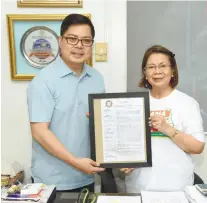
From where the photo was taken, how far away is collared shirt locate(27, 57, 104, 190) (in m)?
1.51

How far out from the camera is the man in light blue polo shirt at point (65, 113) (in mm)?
1505

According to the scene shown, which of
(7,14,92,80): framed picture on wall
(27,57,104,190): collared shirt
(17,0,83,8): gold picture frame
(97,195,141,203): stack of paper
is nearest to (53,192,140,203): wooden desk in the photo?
(97,195,141,203): stack of paper

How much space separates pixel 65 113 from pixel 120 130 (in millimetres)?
337

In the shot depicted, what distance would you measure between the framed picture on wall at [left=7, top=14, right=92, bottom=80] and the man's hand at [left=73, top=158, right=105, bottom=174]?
2.65ft

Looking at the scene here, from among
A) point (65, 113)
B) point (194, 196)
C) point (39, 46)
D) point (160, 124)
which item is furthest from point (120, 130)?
point (39, 46)

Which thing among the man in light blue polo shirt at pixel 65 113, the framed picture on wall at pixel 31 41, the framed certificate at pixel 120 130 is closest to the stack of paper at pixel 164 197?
the framed certificate at pixel 120 130

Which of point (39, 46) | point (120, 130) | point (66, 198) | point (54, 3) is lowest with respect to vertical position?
point (66, 198)

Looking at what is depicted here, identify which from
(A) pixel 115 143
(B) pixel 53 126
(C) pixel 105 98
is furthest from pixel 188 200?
(B) pixel 53 126

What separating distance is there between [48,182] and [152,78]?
0.83 metres

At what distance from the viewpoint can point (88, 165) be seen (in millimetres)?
1469

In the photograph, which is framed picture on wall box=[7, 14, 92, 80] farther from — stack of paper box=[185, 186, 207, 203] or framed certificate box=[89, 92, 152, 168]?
stack of paper box=[185, 186, 207, 203]

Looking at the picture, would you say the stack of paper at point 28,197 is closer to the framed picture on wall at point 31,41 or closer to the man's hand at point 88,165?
the man's hand at point 88,165

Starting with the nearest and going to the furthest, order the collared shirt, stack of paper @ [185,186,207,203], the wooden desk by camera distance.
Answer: stack of paper @ [185,186,207,203], the wooden desk, the collared shirt

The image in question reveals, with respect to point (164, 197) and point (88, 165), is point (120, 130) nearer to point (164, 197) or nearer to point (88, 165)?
Answer: point (88, 165)
